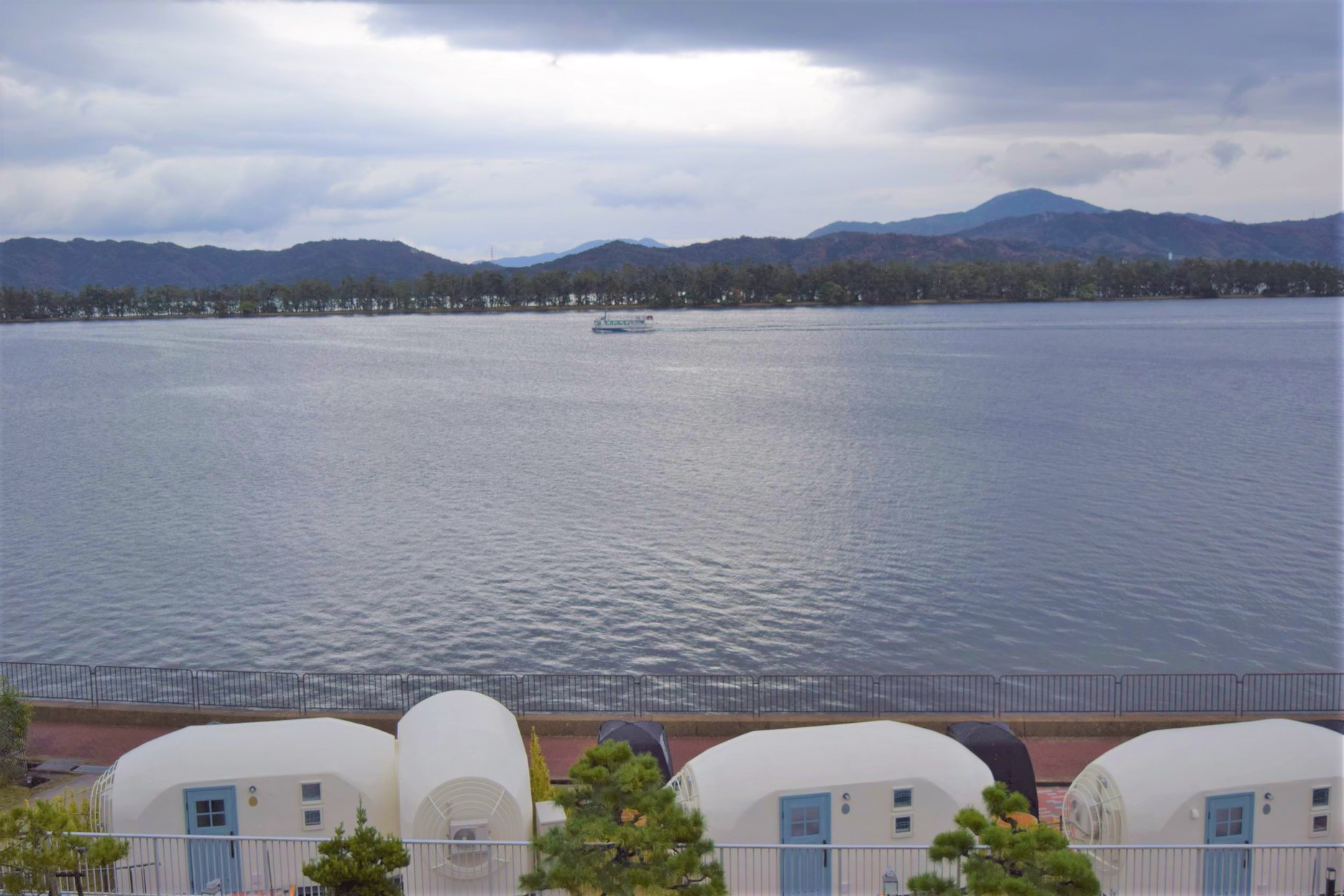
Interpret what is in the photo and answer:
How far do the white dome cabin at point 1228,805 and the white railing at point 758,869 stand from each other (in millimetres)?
39

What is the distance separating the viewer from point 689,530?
49469 mm

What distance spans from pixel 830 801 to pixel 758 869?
1484 millimetres

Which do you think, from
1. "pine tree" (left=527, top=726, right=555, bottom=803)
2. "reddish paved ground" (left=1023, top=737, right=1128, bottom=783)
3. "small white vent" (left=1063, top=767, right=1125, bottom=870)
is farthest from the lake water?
"small white vent" (left=1063, top=767, right=1125, bottom=870)

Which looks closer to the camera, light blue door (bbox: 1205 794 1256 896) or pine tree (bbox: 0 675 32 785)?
→ light blue door (bbox: 1205 794 1256 896)

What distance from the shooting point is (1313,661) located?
115 ft

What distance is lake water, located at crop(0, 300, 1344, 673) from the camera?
1430 inches

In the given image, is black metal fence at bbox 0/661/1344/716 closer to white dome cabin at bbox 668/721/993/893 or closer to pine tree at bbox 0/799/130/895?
white dome cabin at bbox 668/721/993/893

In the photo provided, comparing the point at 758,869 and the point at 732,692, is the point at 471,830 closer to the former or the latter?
the point at 758,869

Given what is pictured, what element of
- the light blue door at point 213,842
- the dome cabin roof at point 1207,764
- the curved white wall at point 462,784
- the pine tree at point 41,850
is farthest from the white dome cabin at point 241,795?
the dome cabin roof at point 1207,764

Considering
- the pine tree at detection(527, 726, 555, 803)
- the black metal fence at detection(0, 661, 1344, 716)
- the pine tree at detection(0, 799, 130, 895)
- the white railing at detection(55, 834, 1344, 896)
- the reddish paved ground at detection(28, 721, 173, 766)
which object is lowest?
the black metal fence at detection(0, 661, 1344, 716)

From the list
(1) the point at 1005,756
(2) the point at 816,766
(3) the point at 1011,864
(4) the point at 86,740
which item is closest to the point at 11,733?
(4) the point at 86,740

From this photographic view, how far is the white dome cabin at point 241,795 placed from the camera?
16.4 m

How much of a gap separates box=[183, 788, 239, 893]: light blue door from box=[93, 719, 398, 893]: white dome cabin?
0.04 ft

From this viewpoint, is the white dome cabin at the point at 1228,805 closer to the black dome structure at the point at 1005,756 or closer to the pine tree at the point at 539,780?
the black dome structure at the point at 1005,756
